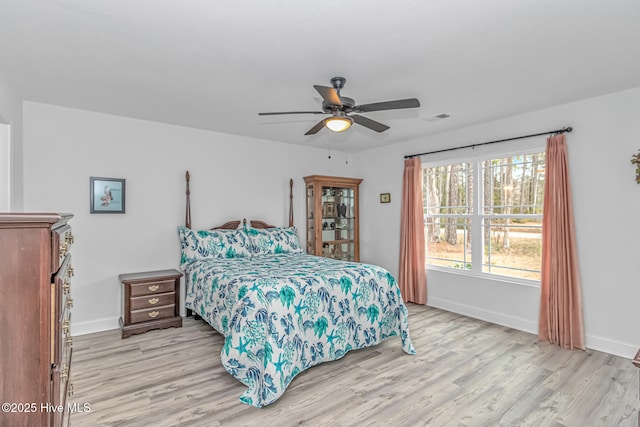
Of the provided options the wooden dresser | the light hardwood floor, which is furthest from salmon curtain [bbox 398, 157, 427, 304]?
the wooden dresser

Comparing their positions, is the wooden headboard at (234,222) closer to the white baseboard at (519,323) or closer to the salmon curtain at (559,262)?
Result: the white baseboard at (519,323)

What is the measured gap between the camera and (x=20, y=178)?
11.0 feet

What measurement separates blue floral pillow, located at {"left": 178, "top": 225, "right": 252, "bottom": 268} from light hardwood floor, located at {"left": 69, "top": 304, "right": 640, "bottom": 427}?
1.01m

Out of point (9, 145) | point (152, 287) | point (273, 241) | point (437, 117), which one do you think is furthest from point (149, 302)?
point (437, 117)

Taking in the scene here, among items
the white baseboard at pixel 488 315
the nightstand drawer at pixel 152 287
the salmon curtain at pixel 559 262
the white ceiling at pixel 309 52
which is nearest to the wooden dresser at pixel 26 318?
the white ceiling at pixel 309 52

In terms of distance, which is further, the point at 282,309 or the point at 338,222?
the point at 338,222

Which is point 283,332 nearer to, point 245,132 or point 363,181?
point 245,132

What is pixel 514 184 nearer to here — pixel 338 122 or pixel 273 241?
pixel 338 122

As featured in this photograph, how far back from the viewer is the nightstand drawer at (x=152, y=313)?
3.73 meters

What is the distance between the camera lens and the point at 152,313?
12.5 feet

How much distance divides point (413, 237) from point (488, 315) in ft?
4.64

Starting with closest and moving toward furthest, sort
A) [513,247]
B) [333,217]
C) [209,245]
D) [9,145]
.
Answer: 1. [9,145]
2. [513,247]
3. [209,245]
4. [333,217]

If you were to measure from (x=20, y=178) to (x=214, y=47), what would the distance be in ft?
8.45

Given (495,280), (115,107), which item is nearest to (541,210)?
(495,280)
